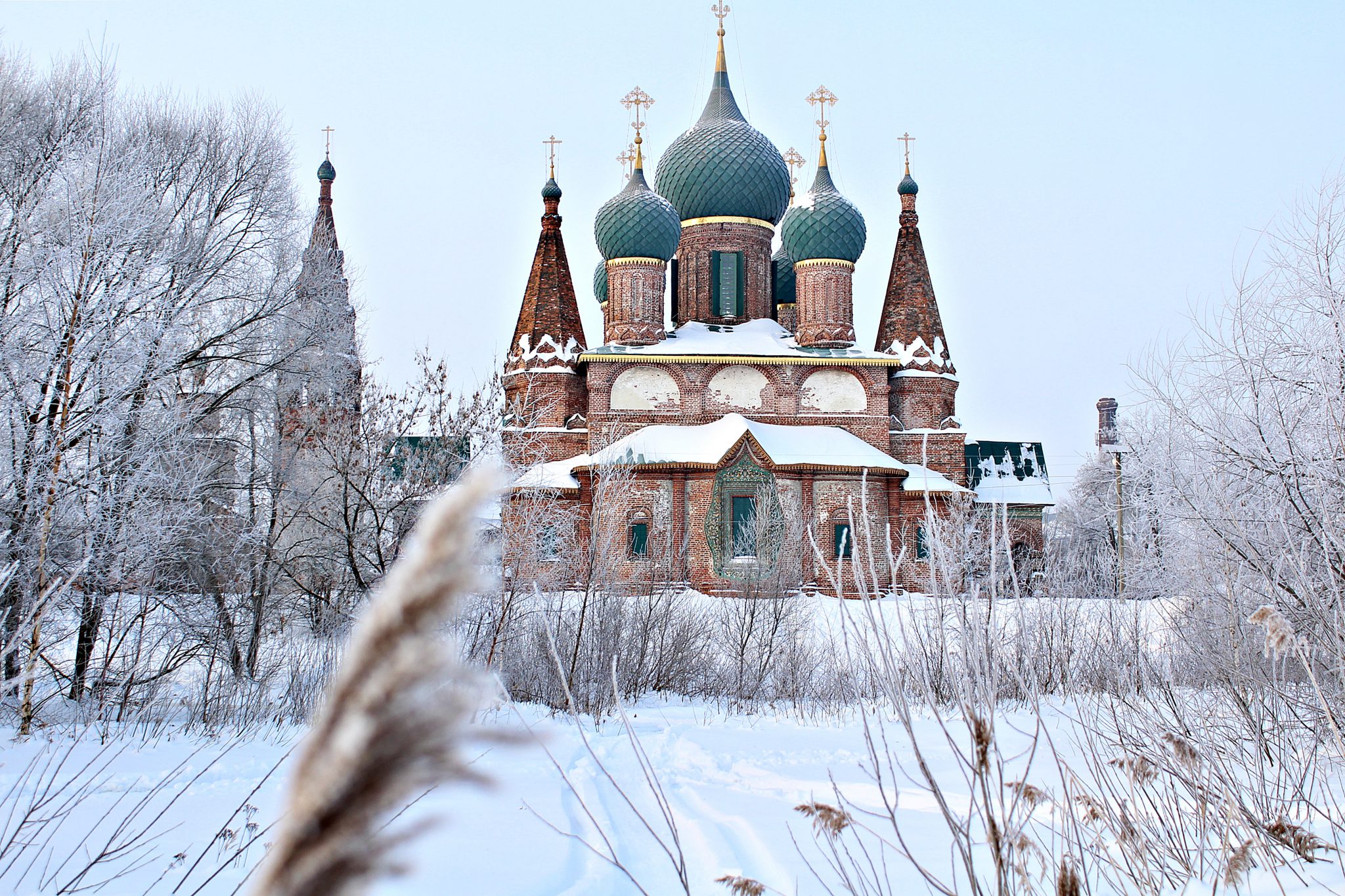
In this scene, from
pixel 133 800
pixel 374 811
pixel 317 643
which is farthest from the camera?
pixel 317 643

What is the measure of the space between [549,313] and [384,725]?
70.4ft

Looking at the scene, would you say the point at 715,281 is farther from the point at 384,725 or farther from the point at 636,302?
the point at 384,725

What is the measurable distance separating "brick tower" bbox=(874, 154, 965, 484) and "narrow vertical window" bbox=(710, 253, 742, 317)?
125 inches

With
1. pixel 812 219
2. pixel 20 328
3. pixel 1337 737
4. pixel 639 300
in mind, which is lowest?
pixel 1337 737

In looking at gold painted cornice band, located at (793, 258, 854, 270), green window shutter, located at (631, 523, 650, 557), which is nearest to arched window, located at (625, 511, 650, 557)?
green window shutter, located at (631, 523, 650, 557)

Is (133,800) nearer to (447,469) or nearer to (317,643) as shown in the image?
(317,643)

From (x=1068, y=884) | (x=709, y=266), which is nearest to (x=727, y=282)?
(x=709, y=266)

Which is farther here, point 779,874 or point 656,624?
point 656,624

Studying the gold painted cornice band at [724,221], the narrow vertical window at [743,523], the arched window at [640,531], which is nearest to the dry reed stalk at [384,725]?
the narrow vertical window at [743,523]

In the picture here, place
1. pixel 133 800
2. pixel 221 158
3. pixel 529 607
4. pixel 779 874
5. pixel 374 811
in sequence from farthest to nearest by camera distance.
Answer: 1. pixel 221 158
2. pixel 529 607
3. pixel 133 800
4. pixel 779 874
5. pixel 374 811

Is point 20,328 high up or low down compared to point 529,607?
up

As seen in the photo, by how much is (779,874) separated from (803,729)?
3.72 metres

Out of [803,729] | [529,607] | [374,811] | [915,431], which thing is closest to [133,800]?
[803,729]

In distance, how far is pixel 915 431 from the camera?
21359 mm
